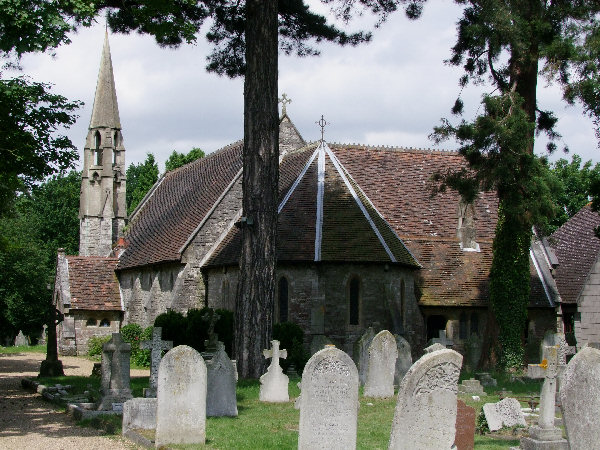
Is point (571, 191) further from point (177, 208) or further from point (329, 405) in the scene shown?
point (329, 405)

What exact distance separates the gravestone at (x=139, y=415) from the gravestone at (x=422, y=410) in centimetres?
562

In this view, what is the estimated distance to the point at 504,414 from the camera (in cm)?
1277

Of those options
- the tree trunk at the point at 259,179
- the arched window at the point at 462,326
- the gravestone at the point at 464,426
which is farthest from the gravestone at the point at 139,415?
the arched window at the point at 462,326

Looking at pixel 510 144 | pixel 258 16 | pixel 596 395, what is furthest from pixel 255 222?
pixel 596 395

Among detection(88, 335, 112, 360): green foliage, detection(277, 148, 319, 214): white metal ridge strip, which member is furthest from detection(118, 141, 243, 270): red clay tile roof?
detection(277, 148, 319, 214): white metal ridge strip

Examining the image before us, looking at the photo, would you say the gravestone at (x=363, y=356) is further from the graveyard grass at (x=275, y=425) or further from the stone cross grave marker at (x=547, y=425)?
the stone cross grave marker at (x=547, y=425)

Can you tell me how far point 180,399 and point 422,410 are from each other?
14.4ft

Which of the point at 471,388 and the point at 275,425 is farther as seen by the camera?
the point at 471,388

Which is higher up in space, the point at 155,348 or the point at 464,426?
the point at 155,348

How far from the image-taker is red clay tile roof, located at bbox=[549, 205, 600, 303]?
3038 centimetres

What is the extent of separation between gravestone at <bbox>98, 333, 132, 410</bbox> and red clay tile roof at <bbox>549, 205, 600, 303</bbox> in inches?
741

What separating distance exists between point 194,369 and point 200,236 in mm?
19761

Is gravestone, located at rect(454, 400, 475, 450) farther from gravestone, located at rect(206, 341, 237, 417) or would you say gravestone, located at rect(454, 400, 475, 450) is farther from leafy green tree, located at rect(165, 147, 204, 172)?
leafy green tree, located at rect(165, 147, 204, 172)

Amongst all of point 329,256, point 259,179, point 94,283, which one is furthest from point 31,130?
point 94,283
